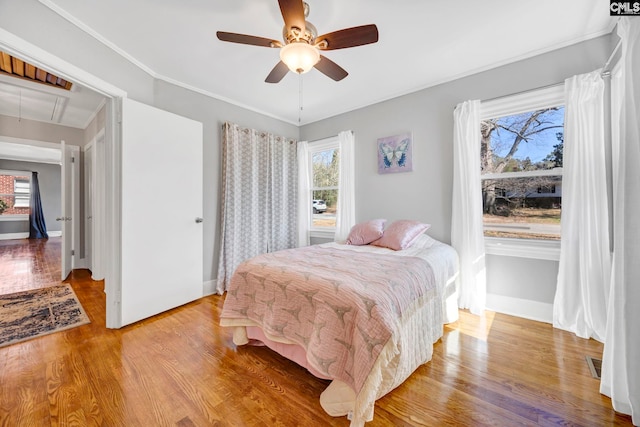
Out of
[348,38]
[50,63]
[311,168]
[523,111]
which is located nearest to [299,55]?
[348,38]

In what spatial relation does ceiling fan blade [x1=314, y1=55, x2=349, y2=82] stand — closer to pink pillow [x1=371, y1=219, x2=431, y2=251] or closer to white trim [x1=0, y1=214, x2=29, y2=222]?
pink pillow [x1=371, y1=219, x2=431, y2=251]

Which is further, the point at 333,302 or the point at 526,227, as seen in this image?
the point at 526,227

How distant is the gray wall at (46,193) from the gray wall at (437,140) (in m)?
9.00

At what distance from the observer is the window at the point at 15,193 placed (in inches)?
274

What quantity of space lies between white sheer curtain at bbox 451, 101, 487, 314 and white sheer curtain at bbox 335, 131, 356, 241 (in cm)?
136

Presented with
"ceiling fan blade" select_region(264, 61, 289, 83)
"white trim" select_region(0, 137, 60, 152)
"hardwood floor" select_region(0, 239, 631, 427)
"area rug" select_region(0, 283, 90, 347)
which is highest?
"ceiling fan blade" select_region(264, 61, 289, 83)

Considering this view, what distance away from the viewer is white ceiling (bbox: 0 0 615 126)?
178 centimetres

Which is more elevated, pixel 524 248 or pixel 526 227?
pixel 526 227

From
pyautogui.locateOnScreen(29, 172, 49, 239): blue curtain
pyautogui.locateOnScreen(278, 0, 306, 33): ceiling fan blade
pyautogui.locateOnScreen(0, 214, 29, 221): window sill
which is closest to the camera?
pyautogui.locateOnScreen(278, 0, 306, 33): ceiling fan blade

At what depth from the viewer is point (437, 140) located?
9.46 feet

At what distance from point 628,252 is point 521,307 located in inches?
57.4

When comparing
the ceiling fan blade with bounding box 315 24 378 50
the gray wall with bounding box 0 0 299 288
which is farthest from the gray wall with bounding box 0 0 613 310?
the ceiling fan blade with bounding box 315 24 378 50

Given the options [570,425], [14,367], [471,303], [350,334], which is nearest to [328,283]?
[350,334]

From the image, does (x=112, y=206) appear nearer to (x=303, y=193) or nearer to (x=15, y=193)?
(x=303, y=193)
